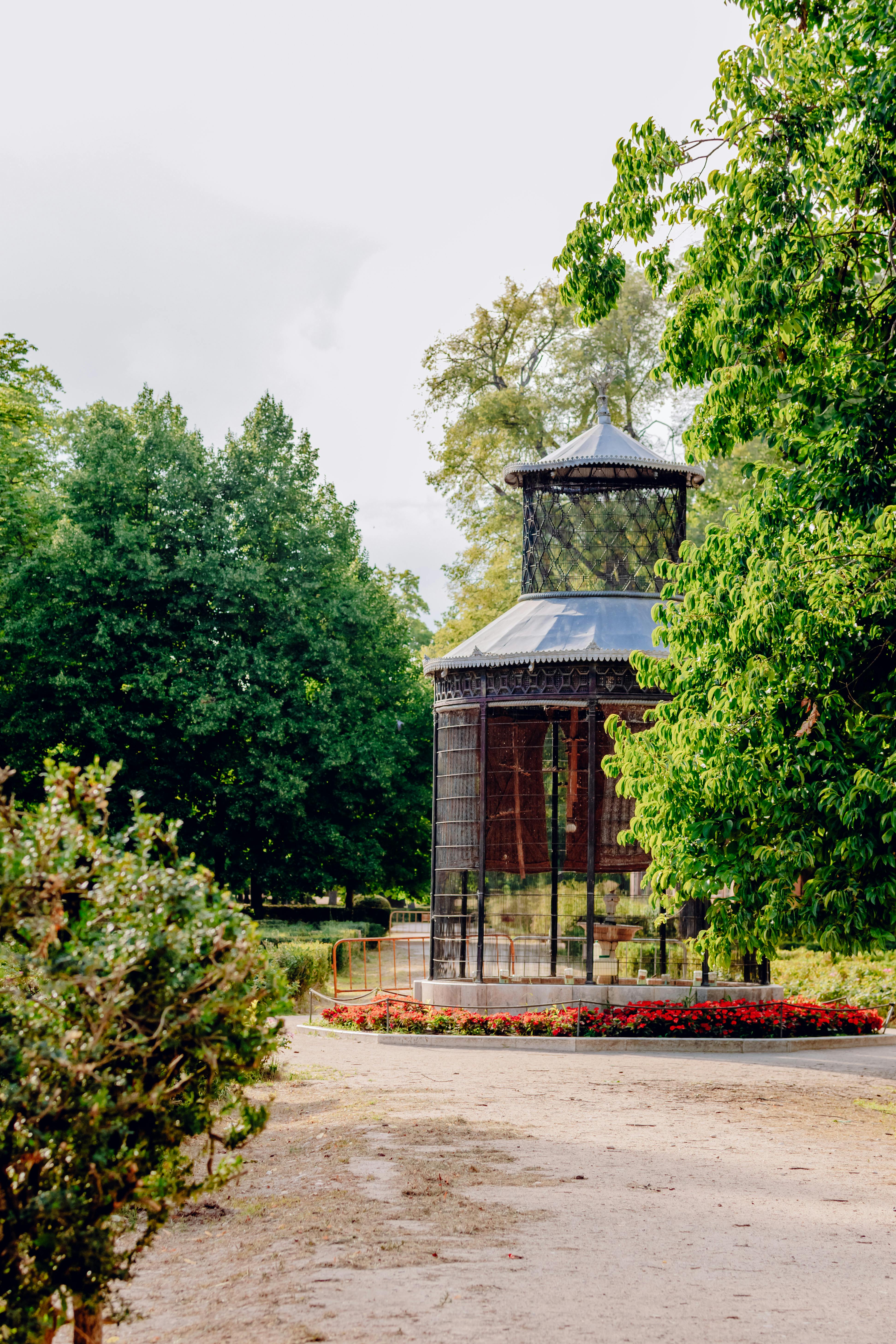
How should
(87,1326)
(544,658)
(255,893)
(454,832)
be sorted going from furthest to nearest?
(255,893) < (454,832) < (544,658) < (87,1326)

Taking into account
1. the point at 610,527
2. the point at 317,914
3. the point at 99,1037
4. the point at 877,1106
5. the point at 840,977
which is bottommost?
the point at 877,1106

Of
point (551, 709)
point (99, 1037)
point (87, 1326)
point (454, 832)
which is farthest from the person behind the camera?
point (551, 709)

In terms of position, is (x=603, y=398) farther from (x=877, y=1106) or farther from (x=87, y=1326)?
(x=87, y=1326)

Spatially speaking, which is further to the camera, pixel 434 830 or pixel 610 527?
pixel 610 527

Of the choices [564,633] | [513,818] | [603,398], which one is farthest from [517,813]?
[603,398]

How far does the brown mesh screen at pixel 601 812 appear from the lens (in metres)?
18.2

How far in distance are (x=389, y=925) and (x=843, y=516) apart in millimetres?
25232

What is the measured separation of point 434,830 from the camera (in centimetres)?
1964

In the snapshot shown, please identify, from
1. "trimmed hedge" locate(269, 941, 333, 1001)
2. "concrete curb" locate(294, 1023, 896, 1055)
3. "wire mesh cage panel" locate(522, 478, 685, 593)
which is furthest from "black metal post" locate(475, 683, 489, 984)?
"trimmed hedge" locate(269, 941, 333, 1001)

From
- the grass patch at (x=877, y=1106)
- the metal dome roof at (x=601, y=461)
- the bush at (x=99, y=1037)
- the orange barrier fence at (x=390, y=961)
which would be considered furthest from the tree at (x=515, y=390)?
the bush at (x=99, y=1037)

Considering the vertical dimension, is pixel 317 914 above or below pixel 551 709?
below

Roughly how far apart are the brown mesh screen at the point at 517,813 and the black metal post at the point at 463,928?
54 cm

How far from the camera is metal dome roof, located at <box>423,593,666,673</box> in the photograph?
17.8 m

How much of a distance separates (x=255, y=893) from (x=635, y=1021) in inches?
534
